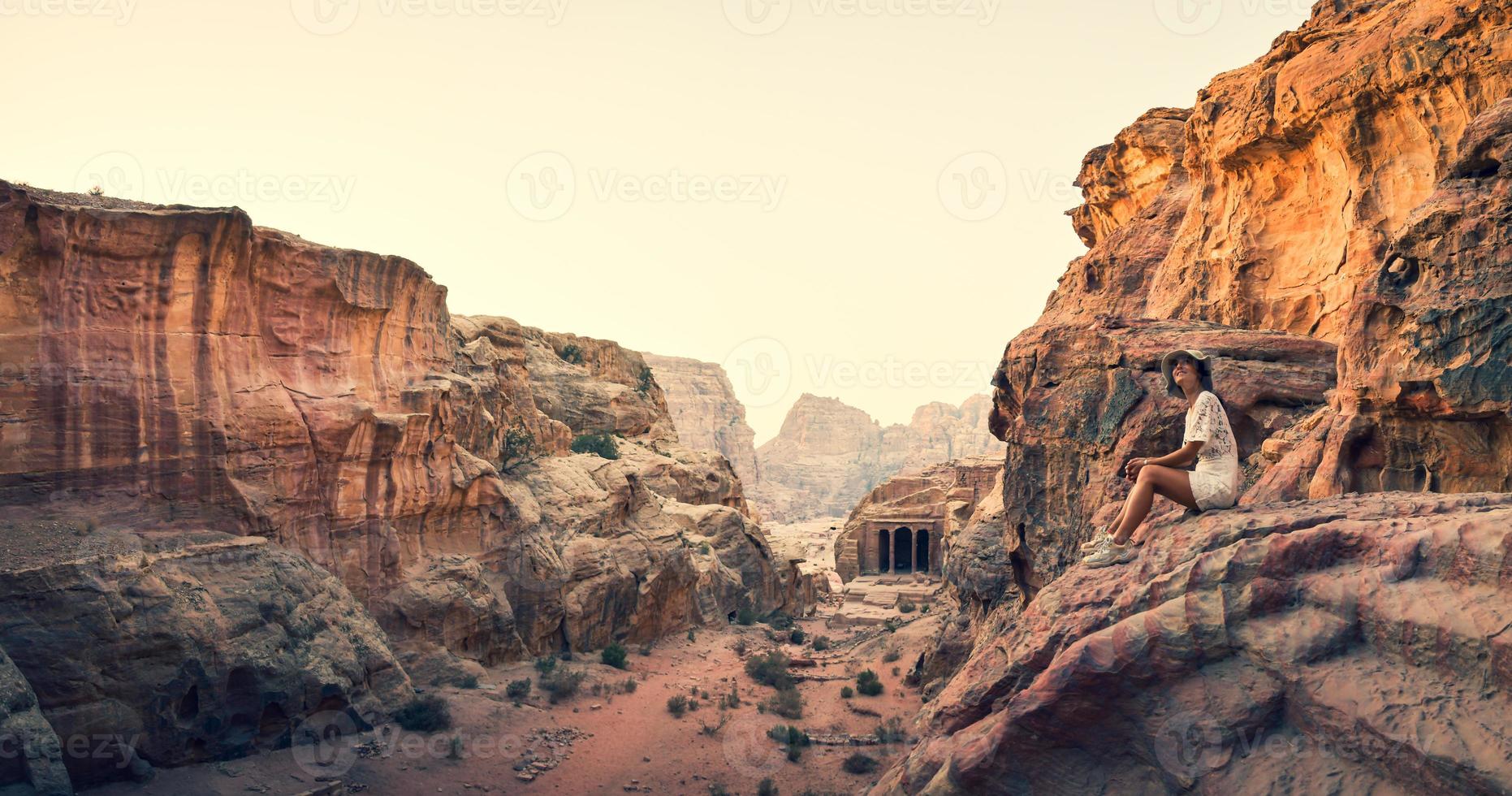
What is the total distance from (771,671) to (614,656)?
4.16 m

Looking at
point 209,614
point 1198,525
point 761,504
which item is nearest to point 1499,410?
point 1198,525

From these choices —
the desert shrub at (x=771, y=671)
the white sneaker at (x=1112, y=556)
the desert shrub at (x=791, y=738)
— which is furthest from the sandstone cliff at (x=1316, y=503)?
the desert shrub at (x=771, y=671)

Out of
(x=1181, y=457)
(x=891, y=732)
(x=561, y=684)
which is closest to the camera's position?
(x=1181, y=457)

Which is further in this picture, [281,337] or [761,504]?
[761,504]

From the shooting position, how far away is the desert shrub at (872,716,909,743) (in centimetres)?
1866

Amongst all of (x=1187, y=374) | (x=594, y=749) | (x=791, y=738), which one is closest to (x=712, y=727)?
(x=791, y=738)

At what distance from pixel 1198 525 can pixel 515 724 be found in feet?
48.1

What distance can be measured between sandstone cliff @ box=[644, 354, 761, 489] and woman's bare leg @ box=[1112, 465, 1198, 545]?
107 metres

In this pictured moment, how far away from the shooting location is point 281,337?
17359mm

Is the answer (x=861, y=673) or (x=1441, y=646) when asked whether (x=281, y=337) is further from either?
(x=1441, y=646)

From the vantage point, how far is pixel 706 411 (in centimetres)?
12212

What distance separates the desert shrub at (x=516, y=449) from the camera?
85.2ft

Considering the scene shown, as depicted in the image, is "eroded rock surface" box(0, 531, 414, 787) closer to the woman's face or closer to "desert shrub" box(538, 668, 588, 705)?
"desert shrub" box(538, 668, 588, 705)

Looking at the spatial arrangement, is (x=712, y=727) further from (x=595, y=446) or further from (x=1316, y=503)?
(x=595, y=446)
